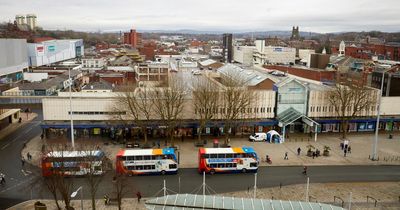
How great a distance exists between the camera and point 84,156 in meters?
22.6

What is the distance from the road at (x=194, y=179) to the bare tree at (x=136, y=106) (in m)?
9.60

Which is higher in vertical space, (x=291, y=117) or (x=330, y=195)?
(x=291, y=117)

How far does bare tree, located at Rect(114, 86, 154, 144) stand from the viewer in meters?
36.1

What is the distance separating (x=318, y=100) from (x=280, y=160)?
1333 cm

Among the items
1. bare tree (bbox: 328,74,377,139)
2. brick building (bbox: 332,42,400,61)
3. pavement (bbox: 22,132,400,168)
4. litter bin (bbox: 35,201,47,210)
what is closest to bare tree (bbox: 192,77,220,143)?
pavement (bbox: 22,132,400,168)

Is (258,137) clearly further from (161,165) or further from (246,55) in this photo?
(246,55)

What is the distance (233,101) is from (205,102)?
324 centimetres

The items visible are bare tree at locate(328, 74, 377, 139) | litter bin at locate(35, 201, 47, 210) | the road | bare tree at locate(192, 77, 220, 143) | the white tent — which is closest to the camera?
litter bin at locate(35, 201, 47, 210)

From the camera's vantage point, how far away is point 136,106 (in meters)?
36.9

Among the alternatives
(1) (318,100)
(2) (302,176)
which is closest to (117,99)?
(2) (302,176)

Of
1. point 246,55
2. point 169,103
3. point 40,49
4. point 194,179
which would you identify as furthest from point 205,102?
point 246,55

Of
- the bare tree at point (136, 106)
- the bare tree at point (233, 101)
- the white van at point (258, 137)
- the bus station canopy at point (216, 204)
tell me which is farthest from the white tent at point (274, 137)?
the bus station canopy at point (216, 204)

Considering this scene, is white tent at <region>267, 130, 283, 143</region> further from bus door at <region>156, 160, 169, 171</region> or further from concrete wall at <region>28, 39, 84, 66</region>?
concrete wall at <region>28, 39, 84, 66</region>

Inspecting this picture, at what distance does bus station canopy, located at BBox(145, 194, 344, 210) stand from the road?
26.2 ft
